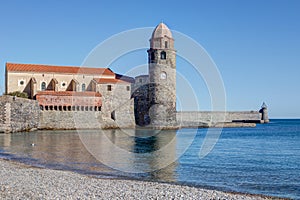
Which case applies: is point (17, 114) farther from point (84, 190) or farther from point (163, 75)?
point (84, 190)

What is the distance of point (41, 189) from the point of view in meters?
8.44

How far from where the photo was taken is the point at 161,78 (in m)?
41.2

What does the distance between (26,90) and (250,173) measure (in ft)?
109

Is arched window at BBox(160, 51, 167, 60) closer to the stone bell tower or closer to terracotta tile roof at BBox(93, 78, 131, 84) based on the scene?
the stone bell tower

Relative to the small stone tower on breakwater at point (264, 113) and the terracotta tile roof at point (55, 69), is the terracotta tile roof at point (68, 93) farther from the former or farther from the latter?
the small stone tower on breakwater at point (264, 113)

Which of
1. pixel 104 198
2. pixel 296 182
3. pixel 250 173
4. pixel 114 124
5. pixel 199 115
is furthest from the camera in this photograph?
pixel 199 115

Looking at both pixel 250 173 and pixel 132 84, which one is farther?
pixel 132 84

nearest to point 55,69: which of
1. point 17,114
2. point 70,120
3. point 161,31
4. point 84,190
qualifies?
point 70,120

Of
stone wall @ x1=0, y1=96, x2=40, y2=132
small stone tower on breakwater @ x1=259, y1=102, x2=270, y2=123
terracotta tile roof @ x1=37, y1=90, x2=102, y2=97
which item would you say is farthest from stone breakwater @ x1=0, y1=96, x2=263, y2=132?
small stone tower on breakwater @ x1=259, y1=102, x2=270, y2=123

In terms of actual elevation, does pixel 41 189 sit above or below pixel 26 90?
below

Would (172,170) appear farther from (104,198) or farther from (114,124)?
(114,124)

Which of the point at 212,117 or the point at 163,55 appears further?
the point at 212,117

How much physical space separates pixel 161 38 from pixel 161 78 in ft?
14.7

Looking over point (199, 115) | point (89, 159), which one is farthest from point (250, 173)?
point (199, 115)
